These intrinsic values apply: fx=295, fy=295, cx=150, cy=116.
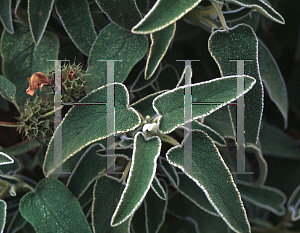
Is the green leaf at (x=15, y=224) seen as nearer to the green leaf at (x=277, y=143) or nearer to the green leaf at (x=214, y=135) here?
the green leaf at (x=214, y=135)

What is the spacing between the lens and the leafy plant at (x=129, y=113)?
1.46 ft

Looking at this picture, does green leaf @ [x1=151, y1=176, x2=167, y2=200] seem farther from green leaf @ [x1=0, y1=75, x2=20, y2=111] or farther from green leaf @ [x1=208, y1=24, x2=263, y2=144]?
green leaf @ [x1=0, y1=75, x2=20, y2=111]

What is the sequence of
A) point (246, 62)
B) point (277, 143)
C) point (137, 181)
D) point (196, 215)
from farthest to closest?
point (277, 143), point (196, 215), point (246, 62), point (137, 181)

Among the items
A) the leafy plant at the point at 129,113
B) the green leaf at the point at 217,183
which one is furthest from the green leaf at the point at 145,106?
the green leaf at the point at 217,183

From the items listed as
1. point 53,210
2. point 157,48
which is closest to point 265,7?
point 157,48

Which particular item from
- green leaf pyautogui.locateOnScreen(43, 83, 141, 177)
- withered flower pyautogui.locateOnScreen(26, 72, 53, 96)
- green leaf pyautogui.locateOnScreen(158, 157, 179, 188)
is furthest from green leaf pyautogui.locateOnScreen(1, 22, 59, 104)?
green leaf pyautogui.locateOnScreen(158, 157, 179, 188)

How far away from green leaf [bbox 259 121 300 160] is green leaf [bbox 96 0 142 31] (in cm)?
54

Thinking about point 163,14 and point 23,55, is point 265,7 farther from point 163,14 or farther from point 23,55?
point 23,55

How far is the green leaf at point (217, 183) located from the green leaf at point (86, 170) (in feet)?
0.65

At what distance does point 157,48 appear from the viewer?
1.81 feet

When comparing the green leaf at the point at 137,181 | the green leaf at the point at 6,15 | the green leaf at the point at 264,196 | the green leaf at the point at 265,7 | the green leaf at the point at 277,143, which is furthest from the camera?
the green leaf at the point at 277,143

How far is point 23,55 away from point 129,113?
339 mm

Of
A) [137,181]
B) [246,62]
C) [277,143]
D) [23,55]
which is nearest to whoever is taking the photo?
[137,181]

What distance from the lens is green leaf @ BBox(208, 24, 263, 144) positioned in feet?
1.73
